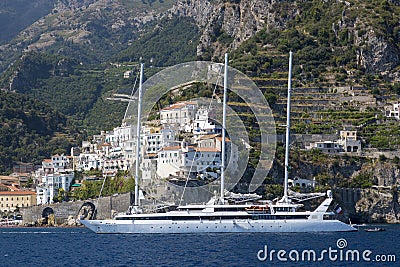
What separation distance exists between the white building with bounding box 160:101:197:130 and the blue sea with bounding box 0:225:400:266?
35346 millimetres

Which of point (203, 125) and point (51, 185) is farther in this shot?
point (51, 185)

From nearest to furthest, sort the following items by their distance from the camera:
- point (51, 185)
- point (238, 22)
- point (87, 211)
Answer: point (87, 211)
point (51, 185)
point (238, 22)

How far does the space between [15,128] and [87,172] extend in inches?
1365

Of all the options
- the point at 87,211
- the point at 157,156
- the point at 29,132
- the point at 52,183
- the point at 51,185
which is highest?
the point at 29,132

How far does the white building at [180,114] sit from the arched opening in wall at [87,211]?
57.7 feet

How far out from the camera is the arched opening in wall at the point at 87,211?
105812mm

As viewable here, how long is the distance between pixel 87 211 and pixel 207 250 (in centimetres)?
4114

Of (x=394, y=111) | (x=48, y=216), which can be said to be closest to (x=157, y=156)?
(x=48, y=216)

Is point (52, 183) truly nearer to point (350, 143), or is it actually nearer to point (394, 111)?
point (350, 143)

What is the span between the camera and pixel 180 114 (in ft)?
399

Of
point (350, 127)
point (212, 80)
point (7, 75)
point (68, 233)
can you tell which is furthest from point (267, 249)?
point (7, 75)

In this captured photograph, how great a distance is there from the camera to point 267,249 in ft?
222

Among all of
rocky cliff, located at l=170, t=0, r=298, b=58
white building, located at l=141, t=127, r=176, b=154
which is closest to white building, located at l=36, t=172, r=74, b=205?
white building, located at l=141, t=127, r=176, b=154

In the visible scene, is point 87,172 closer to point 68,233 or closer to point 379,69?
point 68,233
